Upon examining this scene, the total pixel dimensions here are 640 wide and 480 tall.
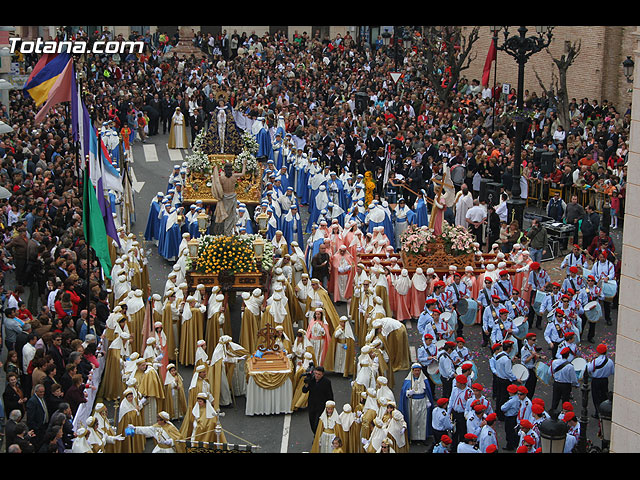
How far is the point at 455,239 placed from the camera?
2156cm

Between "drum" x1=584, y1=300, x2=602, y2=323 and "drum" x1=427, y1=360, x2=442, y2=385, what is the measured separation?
178 inches

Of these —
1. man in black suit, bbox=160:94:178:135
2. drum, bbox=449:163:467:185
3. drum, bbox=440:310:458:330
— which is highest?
man in black suit, bbox=160:94:178:135

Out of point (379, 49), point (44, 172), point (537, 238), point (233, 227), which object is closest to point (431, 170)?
point (537, 238)

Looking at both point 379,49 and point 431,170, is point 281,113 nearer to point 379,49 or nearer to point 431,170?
point 431,170

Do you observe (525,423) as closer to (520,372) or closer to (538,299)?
(520,372)

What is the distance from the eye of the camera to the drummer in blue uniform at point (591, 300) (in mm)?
20078

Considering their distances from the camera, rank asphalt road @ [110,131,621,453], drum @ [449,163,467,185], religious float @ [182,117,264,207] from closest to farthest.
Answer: asphalt road @ [110,131,621,453] < religious float @ [182,117,264,207] < drum @ [449,163,467,185]

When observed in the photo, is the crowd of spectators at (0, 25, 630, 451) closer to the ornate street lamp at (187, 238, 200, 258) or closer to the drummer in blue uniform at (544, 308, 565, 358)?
the ornate street lamp at (187, 238, 200, 258)

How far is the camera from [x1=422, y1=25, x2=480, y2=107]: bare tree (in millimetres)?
40688

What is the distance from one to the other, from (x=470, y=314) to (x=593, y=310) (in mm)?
2409

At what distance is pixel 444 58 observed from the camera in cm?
4444

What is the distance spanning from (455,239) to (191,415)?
8554mm

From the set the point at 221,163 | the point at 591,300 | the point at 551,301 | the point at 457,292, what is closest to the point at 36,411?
the point at 457,292

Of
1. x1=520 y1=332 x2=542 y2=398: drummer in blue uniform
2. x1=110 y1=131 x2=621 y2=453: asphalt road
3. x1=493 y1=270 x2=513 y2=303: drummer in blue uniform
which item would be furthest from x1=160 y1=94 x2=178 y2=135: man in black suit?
x1=520 y1=332 x2=542 y2=398: drummer in blue uniform
